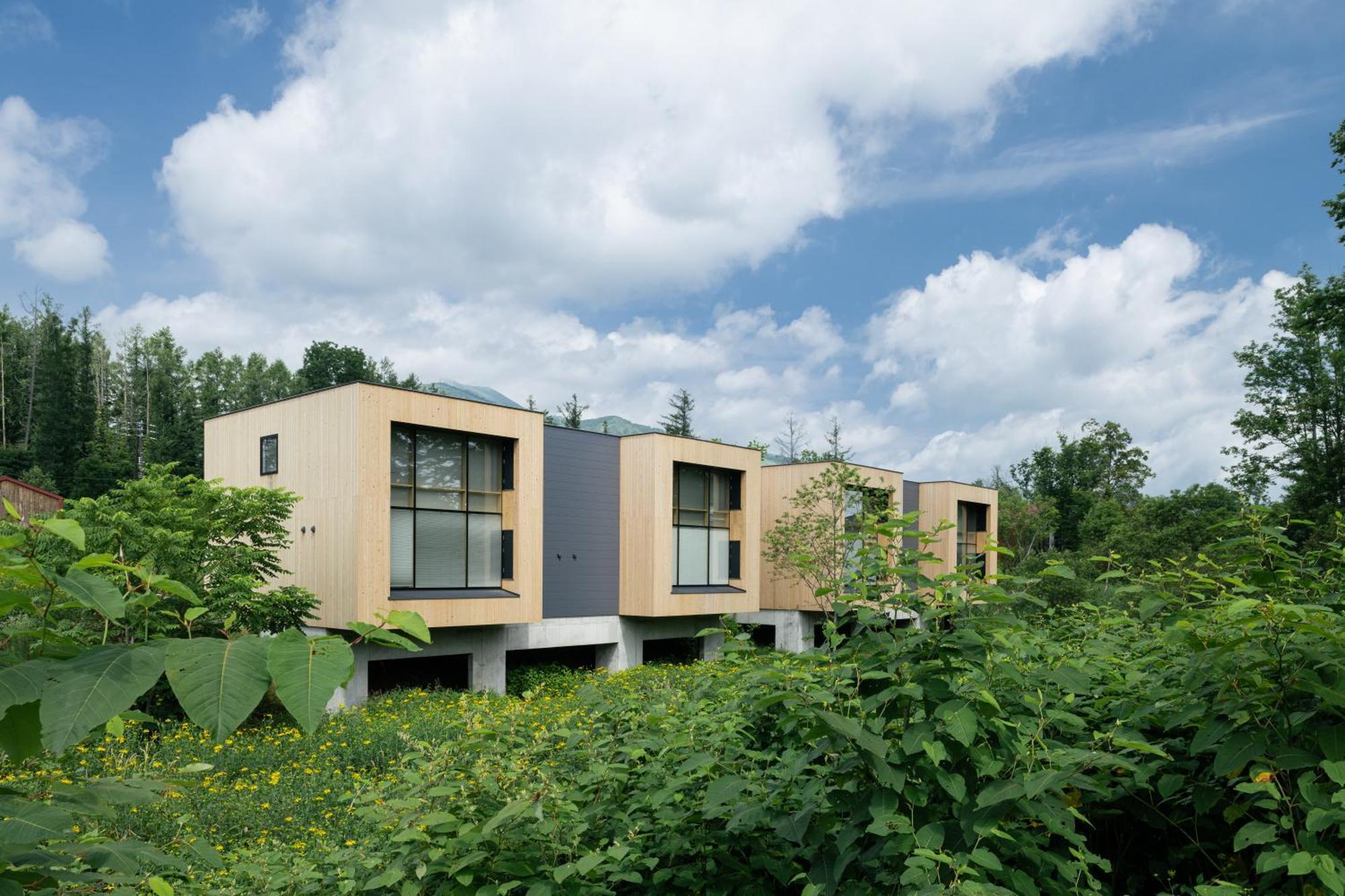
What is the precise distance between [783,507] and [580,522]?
23.7 feet

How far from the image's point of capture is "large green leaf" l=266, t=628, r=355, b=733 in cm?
98

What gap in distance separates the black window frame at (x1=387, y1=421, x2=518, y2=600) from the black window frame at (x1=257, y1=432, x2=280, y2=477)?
2.88 metres

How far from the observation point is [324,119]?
17.0m

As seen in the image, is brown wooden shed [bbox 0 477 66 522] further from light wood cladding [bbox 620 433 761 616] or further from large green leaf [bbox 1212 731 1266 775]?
large green leaf [bbox 1212 731 1266 775]

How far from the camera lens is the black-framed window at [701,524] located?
1856cm

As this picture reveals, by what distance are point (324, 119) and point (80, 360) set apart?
47107 millimetres

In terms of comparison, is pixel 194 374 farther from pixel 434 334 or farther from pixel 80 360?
pixel 434 334

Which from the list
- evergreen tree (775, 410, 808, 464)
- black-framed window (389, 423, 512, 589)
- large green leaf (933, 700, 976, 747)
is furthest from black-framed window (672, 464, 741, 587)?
evergreen tree (775, 410, 808, 464)

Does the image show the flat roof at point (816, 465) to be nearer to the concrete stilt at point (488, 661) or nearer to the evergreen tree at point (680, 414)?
the concrete stilt at point (488, 661)

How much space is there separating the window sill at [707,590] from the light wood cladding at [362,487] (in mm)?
3969

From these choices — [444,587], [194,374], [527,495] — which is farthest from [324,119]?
[194,374]

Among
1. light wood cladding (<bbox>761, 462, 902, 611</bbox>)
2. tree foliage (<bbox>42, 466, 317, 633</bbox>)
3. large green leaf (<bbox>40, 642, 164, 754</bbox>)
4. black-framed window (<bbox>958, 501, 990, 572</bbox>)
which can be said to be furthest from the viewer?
black-framed window (<bbox>958, 501, 990, 572</bbox>)

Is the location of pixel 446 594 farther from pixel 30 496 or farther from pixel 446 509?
pixel 30 496

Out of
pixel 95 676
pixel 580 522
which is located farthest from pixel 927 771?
pixel 580 522
